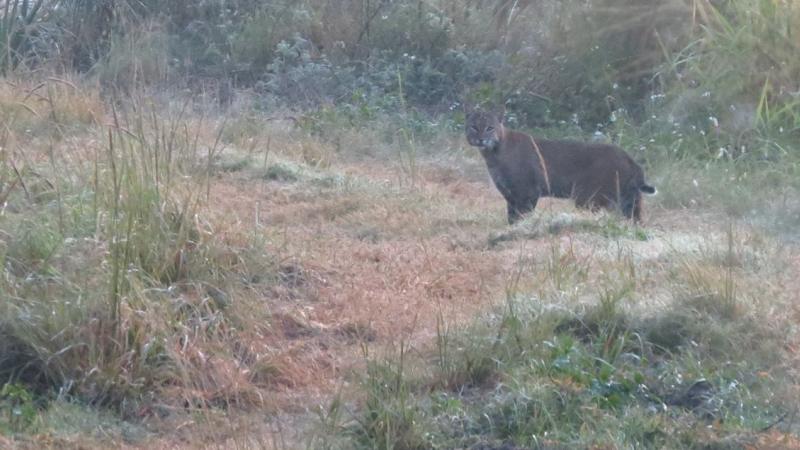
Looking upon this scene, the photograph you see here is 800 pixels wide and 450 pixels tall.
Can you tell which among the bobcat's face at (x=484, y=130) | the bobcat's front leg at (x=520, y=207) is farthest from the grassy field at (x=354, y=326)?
the bobcat's face at (x=484, y=130)

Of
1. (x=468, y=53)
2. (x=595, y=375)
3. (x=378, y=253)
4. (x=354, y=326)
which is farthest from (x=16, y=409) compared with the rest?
(x=468, y=53)

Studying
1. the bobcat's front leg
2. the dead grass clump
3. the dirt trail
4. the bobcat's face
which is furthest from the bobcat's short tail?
the dead grass clump

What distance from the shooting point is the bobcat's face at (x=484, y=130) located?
1023cm

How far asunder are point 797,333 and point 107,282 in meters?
3.28

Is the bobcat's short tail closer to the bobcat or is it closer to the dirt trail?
the bobcat

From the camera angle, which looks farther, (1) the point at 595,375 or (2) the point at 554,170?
(2) the point at 554,170

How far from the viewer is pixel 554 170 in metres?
10.1

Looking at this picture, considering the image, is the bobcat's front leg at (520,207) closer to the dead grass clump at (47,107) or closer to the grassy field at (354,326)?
the grassy field at (354,326)

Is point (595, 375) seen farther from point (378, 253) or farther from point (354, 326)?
point (378, 253)

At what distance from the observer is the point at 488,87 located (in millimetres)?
13992

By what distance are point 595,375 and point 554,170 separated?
4.68m

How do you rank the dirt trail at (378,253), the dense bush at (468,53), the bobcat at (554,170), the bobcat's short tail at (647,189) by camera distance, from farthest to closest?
1. the dense bush at (468,53)
2. the bobcat at (554,170)
3. the bobcat's short tail at (647,189)
4. the dirt trail at (378,253)

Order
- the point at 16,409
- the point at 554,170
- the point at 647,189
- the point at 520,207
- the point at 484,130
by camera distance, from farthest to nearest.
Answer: the point at 484,130
the point at 554,170
the point at 520,207
the point at 647,189
the point at 16,409

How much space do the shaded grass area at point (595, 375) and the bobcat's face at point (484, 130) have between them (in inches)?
143
